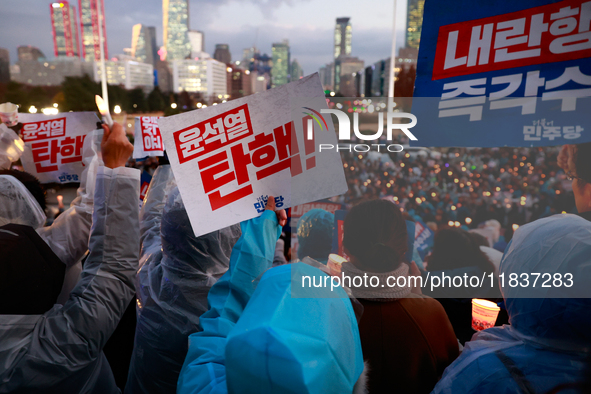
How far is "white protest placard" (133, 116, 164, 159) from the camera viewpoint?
136 inches

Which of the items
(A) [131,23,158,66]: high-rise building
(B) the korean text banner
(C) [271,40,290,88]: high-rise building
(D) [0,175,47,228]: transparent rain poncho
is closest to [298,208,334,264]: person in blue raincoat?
(B) the korean text banner

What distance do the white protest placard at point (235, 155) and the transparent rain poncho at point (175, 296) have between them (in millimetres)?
342

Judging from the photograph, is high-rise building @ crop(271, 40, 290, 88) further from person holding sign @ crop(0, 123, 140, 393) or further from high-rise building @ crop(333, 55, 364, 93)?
person holding sign @ crop(0, 123, 140, 393)

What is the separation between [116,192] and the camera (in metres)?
1.83

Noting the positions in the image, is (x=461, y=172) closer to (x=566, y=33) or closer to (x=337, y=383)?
(x=566, y=33)

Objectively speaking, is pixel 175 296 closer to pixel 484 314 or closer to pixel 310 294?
pixel 310 294

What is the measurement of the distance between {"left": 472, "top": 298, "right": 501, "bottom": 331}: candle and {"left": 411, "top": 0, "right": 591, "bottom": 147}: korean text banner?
1.23 m

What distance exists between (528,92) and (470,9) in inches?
14.3

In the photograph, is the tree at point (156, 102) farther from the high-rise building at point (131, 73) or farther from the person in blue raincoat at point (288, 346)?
the high-rise building at point (131, 73)

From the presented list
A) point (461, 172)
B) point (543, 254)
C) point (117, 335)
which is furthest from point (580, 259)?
point (117, 335)

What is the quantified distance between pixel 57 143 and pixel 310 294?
123 inches

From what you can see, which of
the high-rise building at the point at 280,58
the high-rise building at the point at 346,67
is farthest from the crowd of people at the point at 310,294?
the high-rise building at the point at 280,58

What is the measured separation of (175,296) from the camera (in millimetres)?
1884

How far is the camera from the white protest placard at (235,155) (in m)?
1.50
